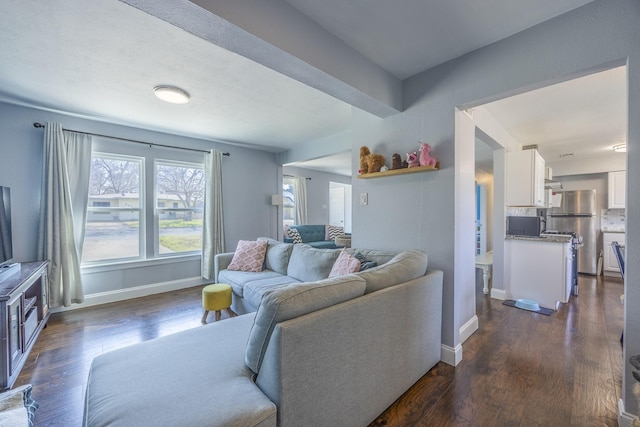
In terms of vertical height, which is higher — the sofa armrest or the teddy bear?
the teddy bear

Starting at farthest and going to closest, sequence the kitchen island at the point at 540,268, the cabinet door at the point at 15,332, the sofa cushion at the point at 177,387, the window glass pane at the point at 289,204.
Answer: the window glass pane at the point at 289,204
the kitchen island at the point at 540,268
the cabinet door at the point at 15,332
the sofa cushion at the point at 177,387

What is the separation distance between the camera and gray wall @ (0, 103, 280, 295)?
2961 mm

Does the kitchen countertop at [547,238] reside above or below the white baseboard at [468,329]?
above

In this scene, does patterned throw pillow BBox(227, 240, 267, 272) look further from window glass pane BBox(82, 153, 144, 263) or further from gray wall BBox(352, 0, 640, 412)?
window glass pane BBox(82, 153, 144, 263)

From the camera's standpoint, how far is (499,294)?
3543 millimetres

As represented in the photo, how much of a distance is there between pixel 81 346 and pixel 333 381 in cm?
262

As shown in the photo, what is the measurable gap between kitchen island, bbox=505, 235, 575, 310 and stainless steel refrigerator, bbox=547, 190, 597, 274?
2108 millimetres

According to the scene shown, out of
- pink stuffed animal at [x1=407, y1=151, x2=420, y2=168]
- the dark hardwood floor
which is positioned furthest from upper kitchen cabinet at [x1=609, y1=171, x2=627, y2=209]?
pink stuffed animal at [x1=407, y1=151, x2=420, y2=168]

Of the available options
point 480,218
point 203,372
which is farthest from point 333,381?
point 480,218

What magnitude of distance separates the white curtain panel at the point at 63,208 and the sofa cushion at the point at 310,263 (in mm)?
2691

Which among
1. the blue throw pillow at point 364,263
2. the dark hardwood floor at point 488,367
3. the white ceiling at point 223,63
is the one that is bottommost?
the dark hardwood floor at point 488,367

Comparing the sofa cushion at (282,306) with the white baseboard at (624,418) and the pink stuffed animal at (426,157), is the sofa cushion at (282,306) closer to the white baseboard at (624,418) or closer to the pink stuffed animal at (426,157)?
the pink stuffed animal at (426,157)

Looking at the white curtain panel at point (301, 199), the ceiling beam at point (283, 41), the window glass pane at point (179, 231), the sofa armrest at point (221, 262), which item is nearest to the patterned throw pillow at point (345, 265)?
the ceiling beam at point (283, 41)

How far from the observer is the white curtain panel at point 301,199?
22.1 feet
